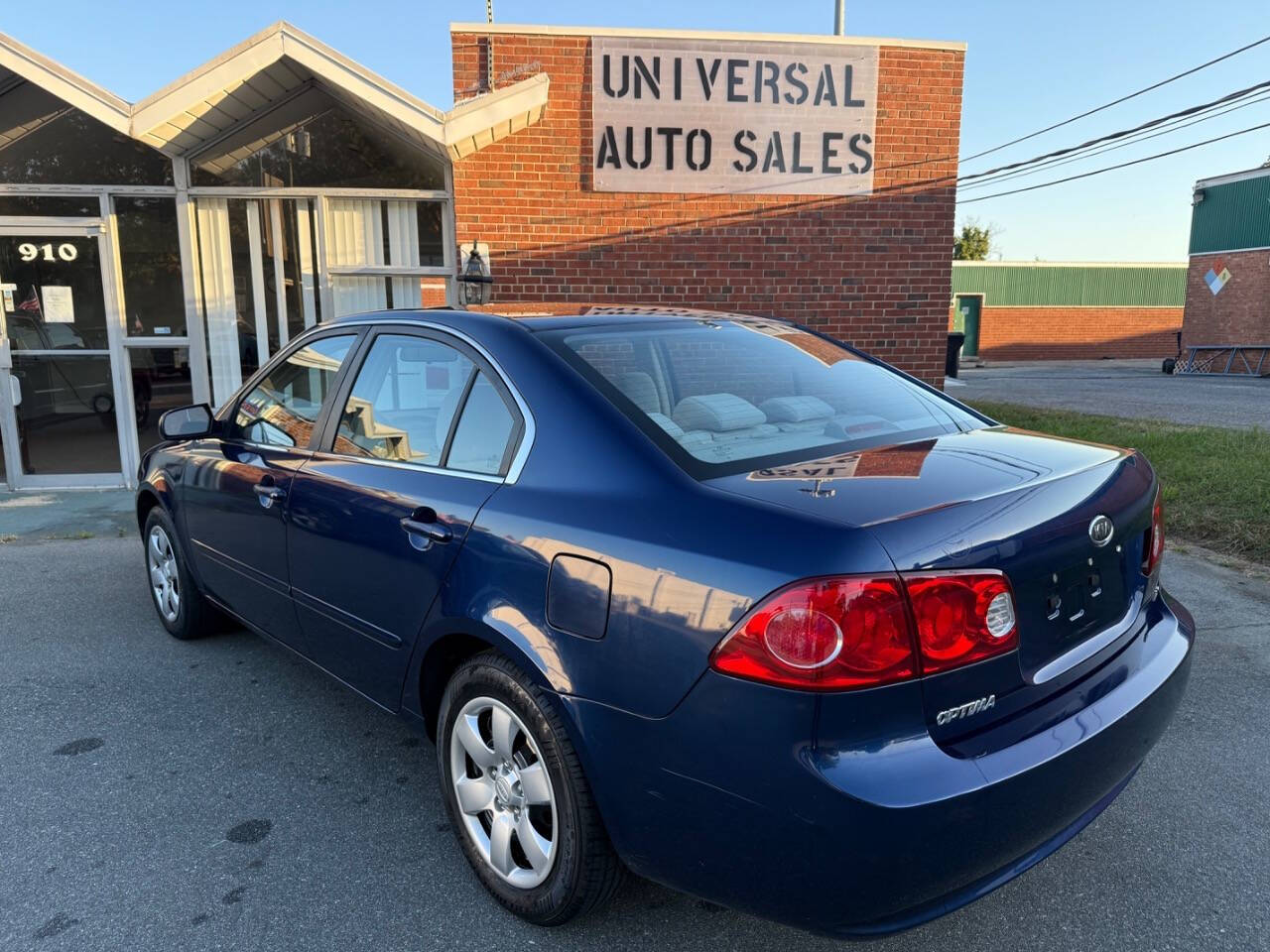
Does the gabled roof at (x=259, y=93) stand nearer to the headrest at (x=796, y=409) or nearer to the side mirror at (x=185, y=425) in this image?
the side mirror at (x=185, y=425)

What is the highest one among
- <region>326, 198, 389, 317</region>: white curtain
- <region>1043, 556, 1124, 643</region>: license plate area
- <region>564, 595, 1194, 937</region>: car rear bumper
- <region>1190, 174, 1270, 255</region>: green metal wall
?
<region>1190, 174, 1270, 255</region>: green metal wall

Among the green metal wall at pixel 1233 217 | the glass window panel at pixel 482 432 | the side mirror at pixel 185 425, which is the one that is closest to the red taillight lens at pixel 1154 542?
the glass window panel at pixel 482 432

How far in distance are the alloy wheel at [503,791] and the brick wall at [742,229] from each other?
572cm

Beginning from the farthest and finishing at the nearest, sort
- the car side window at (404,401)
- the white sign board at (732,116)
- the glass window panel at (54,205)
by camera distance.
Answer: the glass window panel at (54,205)
the white sign board at (732,116)
the car side window at (404,401)

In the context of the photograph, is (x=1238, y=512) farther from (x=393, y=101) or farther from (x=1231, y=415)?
(x=1231, y=415)

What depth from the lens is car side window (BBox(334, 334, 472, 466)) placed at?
2613 millimetres

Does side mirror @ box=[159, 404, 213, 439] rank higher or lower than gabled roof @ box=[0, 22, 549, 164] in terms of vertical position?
lower

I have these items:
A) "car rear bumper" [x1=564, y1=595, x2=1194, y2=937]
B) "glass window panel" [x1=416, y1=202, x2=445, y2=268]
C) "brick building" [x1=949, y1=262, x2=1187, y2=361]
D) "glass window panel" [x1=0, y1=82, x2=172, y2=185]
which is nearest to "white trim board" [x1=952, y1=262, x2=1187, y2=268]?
"brick building" [x1=949, y1=262, x2=1187, y2=361]

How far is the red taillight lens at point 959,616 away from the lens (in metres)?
1.67

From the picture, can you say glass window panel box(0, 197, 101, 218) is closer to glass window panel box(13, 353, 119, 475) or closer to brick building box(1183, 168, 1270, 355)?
glass window panel box(13, 353, 119, 475)

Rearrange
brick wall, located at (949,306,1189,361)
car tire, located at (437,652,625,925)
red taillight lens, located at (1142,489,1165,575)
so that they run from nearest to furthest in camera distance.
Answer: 1. car tire, located at (437,652,625,925)
2. red taillight lens, located at (1142,489,1165,575)
3. brick wall, located at (949,306,1189,361)

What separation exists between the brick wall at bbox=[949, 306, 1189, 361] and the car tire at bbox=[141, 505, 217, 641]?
3398 centimetres

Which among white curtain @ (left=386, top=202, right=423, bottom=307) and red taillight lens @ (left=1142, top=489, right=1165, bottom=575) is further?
white curtain @ (left=386, top=202, right=423, bottom=307)

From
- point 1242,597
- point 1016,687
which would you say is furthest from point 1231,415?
point 1016,687
